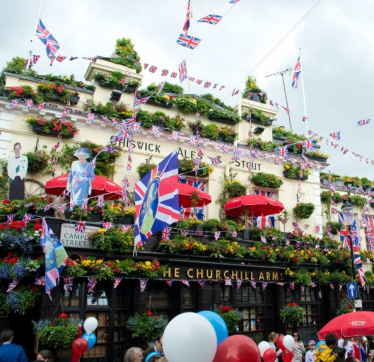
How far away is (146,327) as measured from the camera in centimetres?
1141

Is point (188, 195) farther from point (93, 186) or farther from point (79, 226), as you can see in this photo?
point (79, 226)

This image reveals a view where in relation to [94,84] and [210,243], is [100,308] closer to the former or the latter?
[210,243]

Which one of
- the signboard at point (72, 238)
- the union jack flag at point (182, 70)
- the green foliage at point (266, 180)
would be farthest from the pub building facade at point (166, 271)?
the union jack flag at point (182, 70)

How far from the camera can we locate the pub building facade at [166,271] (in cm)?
1157

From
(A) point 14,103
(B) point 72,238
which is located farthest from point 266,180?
(A) point 14,103

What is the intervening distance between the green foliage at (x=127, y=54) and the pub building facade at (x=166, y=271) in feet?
1.20

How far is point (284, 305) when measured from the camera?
611 inches

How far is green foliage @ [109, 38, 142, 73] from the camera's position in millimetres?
16781

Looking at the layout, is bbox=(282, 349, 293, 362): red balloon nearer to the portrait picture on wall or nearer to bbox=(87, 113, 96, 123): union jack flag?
the portrait picture on wall

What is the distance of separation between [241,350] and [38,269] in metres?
7.29

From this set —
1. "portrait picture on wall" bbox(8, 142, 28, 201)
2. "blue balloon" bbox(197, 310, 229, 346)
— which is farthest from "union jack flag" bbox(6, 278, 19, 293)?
"blue balloon" bbox(197, 310, 229, 346)

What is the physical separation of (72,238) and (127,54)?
8824mm

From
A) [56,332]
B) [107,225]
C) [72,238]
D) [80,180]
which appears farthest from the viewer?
[80,180]

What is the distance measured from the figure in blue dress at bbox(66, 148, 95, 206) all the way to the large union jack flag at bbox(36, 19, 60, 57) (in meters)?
3.75
